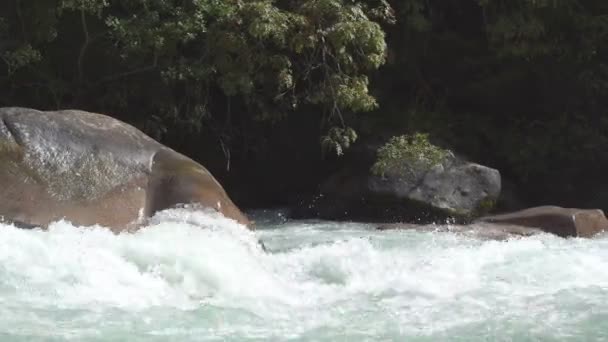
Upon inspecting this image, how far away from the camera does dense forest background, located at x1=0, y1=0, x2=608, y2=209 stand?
416 inches

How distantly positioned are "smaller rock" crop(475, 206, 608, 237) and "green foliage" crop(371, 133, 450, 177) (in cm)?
109

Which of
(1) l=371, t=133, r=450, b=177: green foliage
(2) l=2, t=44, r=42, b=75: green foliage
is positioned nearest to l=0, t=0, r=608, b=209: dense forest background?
(2) l=2, t=44, r=42, b=75: green foliage

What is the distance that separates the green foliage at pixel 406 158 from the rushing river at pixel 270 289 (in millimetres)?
2482

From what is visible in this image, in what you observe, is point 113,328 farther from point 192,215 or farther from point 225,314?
point 192,215

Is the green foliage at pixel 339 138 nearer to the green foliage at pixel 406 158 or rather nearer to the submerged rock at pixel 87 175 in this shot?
the green foliage at pixel 406 158

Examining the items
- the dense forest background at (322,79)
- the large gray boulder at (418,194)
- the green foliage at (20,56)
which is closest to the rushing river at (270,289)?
the large gray boulder at (418,194)

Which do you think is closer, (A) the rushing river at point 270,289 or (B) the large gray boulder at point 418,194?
(A) the rushing river at point 270,289

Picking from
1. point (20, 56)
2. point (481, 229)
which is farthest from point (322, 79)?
point (20, 56)

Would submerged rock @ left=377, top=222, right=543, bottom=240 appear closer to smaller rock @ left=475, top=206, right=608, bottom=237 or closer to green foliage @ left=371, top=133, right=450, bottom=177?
smaller rock @ left=475, top=206, right=608, bottom=237

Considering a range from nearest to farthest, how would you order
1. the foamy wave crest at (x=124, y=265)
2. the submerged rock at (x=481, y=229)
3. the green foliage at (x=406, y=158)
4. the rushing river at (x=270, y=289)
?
1. the rushing river at (x=270, y=289)
2. the foamy wave crest at (x=124, y=265)
3. the submerged rock at (x=481, y=229)
4. the green foliage at (x=406, y=158)

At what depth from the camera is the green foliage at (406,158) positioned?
10414 mm

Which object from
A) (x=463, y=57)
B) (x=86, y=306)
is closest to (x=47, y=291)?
(x=86, y=306)

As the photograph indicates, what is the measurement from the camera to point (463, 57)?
1270 centimetres

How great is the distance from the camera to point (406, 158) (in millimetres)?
10430
